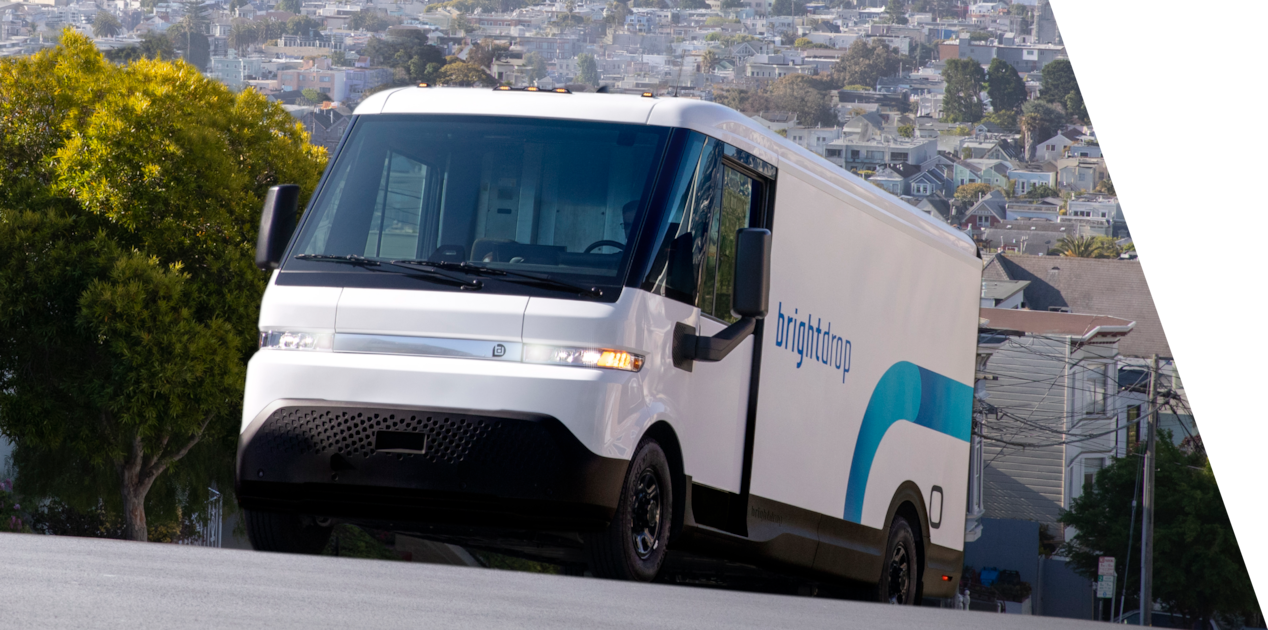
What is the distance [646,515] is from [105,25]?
6373 inches

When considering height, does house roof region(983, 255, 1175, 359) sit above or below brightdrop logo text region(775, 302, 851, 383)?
above

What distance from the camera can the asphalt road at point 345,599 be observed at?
532 cm

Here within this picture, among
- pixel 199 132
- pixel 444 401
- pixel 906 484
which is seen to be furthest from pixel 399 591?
pixel 199 132

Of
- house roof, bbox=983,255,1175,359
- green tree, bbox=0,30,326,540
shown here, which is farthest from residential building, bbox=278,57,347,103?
green tree, bbox=0,30,326,540

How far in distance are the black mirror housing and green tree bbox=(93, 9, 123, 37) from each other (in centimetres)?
15837

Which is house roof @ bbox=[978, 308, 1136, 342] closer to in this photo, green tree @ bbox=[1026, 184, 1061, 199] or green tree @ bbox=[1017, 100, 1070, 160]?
green tree @ bbox=[1026, 184, 1061, 199]

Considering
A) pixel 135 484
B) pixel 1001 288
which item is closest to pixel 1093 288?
pixel 1001 288

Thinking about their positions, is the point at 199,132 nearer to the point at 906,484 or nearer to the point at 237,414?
the point at 237,414

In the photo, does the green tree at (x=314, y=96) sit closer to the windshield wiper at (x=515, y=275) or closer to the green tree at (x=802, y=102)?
the green tree at (x=802, y=102)

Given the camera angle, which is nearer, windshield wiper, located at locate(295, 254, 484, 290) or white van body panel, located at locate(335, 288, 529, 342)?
white van body panel, located at locate(335, 288, 529, 342)

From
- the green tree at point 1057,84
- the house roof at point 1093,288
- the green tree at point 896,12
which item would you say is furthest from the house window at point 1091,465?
the green tree at point 896,12

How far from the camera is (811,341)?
32.4 feet

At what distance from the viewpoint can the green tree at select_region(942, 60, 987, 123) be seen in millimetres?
157125

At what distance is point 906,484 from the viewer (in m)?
11.6
